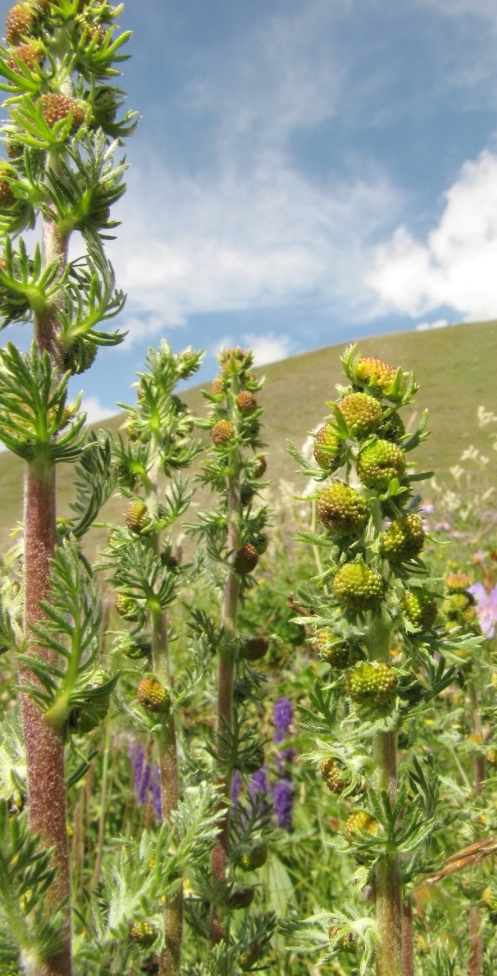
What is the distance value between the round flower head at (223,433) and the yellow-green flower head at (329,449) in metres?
1.08

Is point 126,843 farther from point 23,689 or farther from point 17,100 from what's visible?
point 17,100

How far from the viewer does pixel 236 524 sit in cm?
254

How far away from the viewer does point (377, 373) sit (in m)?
1.41

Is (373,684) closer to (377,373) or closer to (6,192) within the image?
Answer: (377,373)

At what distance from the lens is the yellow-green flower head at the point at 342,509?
1301mm

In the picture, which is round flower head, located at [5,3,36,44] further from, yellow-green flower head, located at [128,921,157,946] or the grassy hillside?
the grassy hillside

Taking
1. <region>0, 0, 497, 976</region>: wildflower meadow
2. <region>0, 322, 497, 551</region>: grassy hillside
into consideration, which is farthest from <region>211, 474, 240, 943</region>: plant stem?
<region>0, 322, 497, 551</region>: grassy hillside

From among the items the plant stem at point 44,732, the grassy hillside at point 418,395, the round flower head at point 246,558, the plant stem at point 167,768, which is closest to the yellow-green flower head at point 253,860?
the plant stem at point 167,768

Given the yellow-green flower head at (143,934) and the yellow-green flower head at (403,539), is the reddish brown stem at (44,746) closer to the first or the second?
the yellow-green flower head at (143,934)

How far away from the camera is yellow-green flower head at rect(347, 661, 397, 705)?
49.9 inches

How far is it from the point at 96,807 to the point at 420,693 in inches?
152

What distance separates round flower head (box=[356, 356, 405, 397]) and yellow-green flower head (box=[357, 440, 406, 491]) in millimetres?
124

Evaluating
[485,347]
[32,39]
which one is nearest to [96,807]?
[32,39]

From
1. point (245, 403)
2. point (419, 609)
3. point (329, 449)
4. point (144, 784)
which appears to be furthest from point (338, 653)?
point (144, 784)
